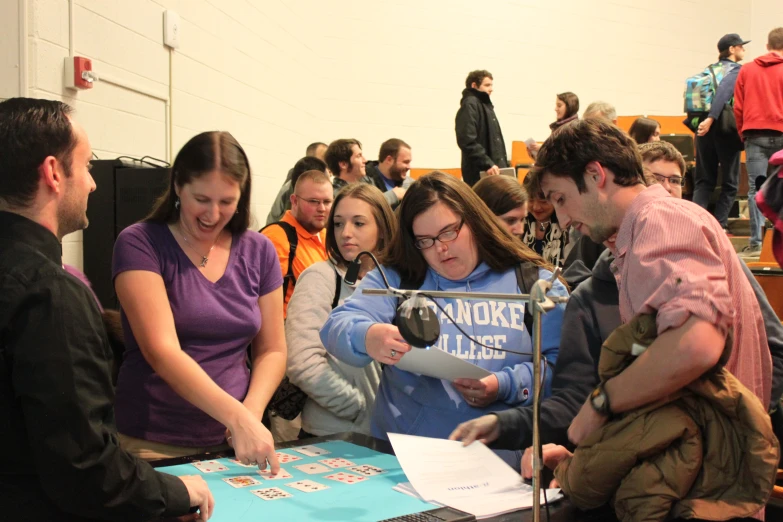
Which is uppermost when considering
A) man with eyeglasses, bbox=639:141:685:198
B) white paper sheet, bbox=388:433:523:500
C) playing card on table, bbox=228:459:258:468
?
man with eyeglasses, bbox=639:141:685:198

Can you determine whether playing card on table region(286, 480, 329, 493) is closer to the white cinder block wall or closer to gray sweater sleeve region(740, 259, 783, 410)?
gray sweater sleeve region(740, 259, 783, 410)

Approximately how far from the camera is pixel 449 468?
1581mm

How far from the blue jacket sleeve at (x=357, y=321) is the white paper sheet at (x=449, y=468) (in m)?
0.33

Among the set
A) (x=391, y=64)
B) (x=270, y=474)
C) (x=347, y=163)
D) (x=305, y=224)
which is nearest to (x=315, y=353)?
(x=270, y=474)

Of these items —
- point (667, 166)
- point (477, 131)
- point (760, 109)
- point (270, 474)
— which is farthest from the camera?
point (477, 131)

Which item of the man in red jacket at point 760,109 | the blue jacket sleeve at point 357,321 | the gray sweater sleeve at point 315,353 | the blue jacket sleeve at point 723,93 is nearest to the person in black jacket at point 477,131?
the blue jacket sleeve at point 723,93

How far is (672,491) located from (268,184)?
604cm

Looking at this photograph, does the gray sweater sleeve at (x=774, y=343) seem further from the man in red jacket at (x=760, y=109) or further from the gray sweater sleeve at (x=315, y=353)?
the man in red jacket at (x=760, y=109)

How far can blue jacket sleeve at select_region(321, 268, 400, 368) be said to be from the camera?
1.89 metres

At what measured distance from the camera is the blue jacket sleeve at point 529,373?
5.95ft


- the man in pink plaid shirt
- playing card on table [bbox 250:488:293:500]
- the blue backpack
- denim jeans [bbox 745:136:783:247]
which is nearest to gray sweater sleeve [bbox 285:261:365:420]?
playing card on table [bbox 250:488:293:500]

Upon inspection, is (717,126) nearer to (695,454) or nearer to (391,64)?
(391,64)

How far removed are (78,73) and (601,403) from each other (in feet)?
10.3

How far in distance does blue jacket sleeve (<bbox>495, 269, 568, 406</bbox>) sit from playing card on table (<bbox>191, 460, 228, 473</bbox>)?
0.68m
